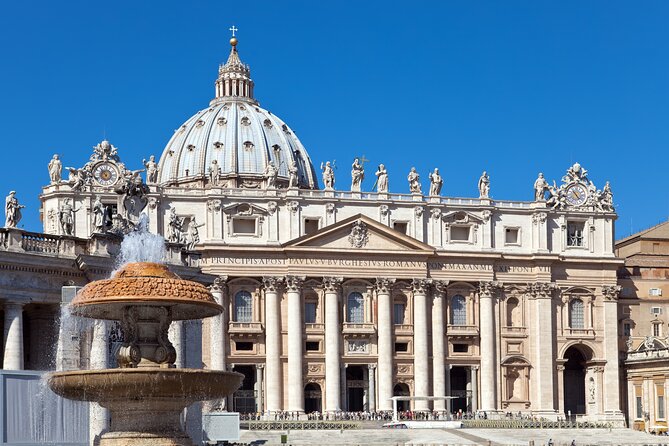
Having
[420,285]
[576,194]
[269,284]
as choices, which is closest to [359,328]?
[420,285]

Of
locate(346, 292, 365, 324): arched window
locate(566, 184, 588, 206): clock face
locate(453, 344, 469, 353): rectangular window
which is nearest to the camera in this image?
locate(346, 292, 365, 324): arched window

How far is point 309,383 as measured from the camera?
105 m

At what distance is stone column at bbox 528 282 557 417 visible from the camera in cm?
10906

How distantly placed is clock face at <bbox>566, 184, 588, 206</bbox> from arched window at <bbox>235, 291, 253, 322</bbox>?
96.2ft

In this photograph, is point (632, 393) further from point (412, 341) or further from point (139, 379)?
point (139, 379)

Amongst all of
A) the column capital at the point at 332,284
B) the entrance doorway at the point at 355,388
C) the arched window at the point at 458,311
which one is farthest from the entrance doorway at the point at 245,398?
the arched window at the point at 458,311

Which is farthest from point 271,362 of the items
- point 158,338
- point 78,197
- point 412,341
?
point 158,338

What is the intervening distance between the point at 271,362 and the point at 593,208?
31173 mm

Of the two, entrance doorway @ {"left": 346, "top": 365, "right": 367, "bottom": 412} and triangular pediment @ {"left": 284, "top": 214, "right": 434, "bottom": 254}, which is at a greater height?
triangular pediment @ {"left": 284, "top": 214, "right": 434, "bottom": 254}

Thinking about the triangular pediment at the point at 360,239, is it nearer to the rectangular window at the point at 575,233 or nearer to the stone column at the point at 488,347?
the stone column at the point at 488,347

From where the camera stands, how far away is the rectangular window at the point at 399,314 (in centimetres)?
10794

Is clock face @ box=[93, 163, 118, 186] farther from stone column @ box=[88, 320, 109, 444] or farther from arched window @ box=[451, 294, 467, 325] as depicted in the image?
stone column @ box=[88, 320, 109, 444]

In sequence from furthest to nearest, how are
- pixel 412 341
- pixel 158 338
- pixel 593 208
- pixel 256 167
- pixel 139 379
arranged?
pixel 256 167, pixel 593 208, pixel 412 341, pixel 158 338, pixel 139 379

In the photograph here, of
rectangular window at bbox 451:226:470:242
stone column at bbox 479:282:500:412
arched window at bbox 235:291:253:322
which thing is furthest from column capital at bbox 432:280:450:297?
arched window at bbox 235:291:253:322
